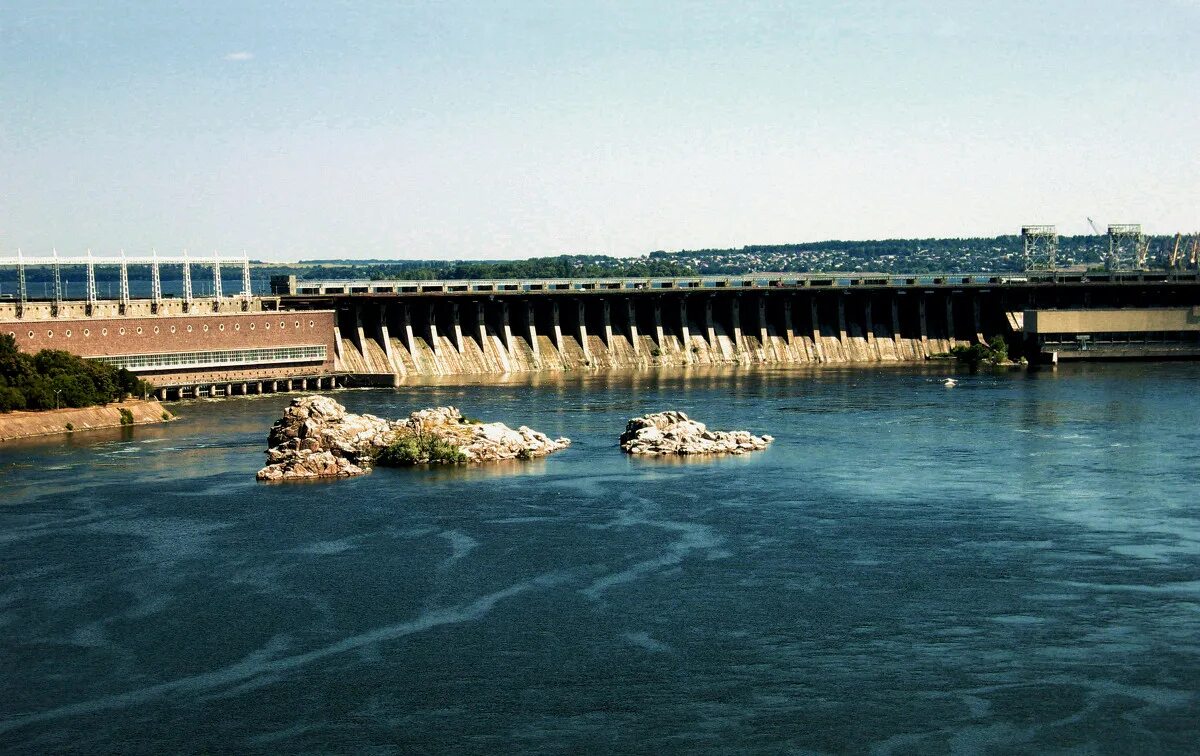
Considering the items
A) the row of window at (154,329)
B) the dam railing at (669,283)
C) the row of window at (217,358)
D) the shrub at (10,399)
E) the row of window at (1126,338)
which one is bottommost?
the row of window at (1126,338)

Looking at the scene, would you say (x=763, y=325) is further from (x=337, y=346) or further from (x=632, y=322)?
(x=337, y=346)

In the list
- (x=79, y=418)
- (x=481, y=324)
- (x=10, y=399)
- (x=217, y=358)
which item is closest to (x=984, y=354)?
(x=481, y=324)

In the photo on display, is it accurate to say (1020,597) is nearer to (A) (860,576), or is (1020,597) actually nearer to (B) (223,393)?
(A) (860,576)

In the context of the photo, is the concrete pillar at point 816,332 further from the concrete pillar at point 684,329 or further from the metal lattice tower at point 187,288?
the metal lattice tower at point 187,288

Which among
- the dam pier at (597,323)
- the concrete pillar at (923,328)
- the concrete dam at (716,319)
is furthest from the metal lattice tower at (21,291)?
the concrete pillar at (923,328)

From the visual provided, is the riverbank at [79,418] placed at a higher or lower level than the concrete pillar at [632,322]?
lower

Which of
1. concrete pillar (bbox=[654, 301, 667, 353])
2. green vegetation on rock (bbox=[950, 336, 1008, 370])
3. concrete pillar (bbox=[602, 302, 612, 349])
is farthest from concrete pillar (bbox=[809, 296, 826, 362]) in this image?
concrete pillar (bbox=[602, 302, 612, 349])
